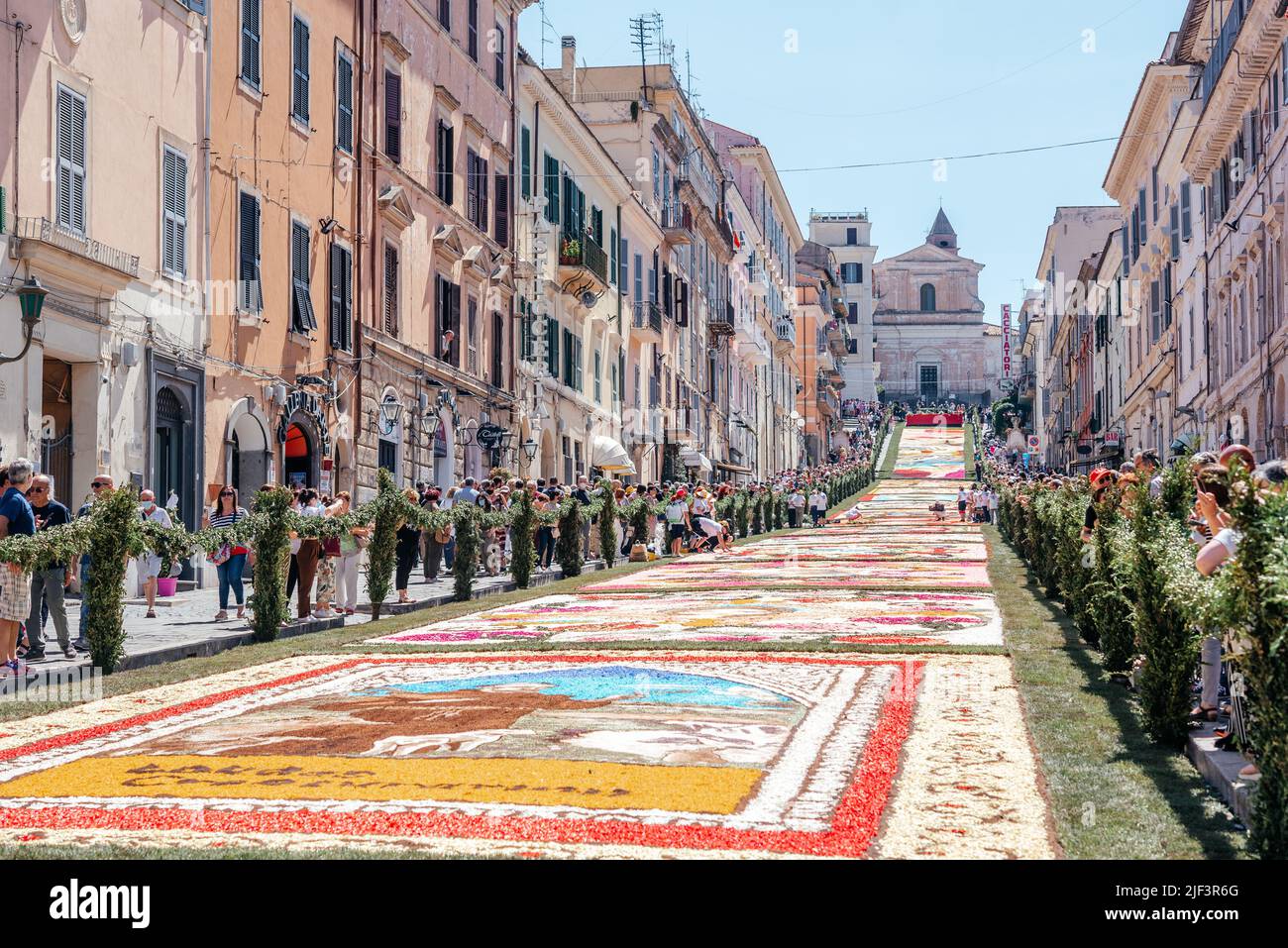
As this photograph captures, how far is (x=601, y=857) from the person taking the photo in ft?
19.0

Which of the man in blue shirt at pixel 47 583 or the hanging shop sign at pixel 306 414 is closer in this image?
the man in blue shirt at pixel 47 583

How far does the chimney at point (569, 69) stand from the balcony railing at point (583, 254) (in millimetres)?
12399

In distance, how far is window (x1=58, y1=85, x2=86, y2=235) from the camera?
17812 mm

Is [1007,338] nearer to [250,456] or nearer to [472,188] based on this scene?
[472,188]

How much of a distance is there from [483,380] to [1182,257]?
21.2m

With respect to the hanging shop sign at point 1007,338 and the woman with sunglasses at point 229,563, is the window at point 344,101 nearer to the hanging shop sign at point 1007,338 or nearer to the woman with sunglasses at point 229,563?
the woman with sunglasses at point 229,563

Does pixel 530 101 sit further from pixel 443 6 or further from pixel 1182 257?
pixel 1182 257

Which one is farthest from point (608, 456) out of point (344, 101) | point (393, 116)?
point (344, 101)

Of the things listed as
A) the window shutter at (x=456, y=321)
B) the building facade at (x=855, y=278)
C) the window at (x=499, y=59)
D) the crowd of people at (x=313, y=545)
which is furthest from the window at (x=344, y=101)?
the building facade at (x=855, y=278)

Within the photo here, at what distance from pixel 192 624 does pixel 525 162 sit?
22157mm

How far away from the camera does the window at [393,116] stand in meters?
27.8
